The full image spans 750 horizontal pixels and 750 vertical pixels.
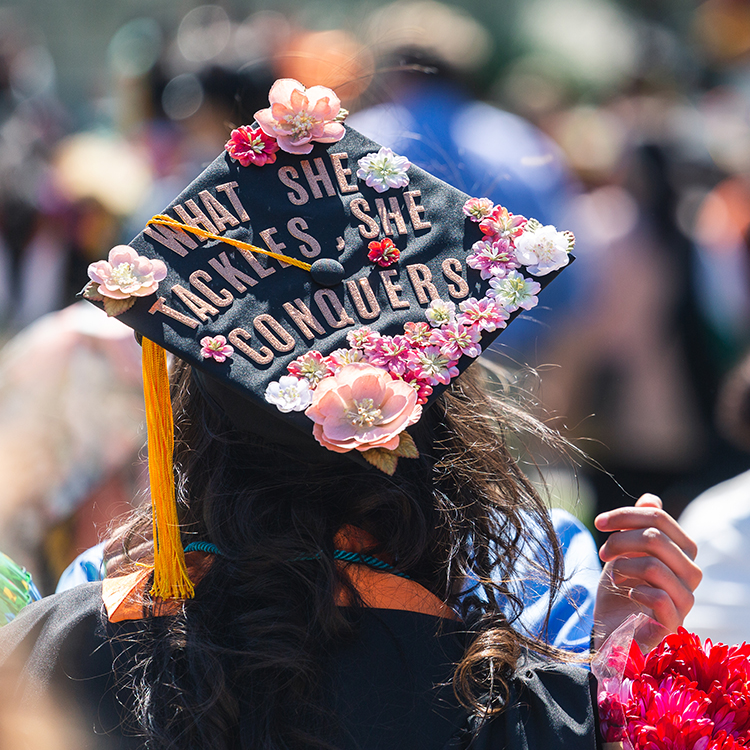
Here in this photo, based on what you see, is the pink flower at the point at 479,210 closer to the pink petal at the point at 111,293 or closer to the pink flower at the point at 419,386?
the pink flower at the point at 419,386

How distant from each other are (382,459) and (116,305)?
0.44m

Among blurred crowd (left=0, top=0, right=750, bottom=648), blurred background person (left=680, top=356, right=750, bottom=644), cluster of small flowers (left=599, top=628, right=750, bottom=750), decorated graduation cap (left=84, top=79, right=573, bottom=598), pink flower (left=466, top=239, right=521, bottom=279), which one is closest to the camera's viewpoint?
cluster of small flowers (left=599, top=628, right=750, bottom=750)

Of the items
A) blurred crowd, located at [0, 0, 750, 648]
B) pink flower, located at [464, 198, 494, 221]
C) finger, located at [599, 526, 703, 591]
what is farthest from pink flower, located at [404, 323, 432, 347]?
blurred crowd, located at [0, 0, 750, 648]

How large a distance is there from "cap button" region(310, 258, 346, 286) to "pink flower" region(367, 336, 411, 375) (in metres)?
0.12

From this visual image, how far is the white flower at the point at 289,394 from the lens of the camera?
1080 millimetres

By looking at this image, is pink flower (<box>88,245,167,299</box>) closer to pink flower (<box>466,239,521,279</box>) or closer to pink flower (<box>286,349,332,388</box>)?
pink flower (<box>286,349,332,388</box>)

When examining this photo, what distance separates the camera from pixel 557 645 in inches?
52.9

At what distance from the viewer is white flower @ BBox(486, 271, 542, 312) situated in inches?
46.6

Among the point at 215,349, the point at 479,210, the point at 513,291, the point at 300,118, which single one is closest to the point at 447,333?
the point at 513,291

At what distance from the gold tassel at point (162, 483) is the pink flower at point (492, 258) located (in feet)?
1.61

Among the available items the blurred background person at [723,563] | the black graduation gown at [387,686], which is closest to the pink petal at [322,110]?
the black graduation gown at [387,686]

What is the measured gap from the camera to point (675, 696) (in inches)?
40.4

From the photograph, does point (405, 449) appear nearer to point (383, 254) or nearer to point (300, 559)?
point (300, 559)

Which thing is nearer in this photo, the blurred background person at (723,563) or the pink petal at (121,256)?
the pink petal at (121,256)
